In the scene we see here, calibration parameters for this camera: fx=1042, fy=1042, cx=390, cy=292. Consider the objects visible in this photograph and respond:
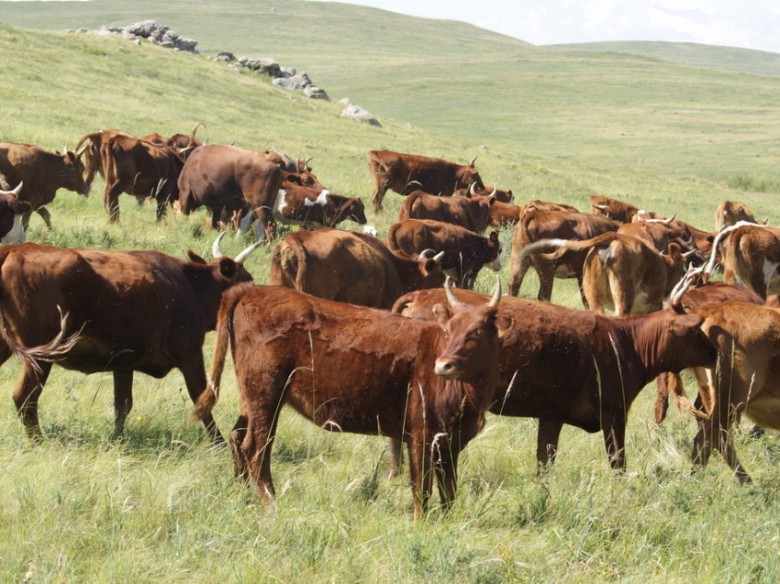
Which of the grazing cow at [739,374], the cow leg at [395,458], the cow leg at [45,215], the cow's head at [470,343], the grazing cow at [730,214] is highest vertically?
the cow's head at [470,343]

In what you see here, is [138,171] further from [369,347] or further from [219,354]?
[369,347]

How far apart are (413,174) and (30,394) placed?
56.9 ft

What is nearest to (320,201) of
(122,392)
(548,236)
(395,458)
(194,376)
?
(548,236)

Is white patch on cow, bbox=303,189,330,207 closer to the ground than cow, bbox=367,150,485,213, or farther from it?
farther from it

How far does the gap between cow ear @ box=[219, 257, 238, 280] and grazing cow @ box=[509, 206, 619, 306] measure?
569 cm

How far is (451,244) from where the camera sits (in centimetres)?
1416

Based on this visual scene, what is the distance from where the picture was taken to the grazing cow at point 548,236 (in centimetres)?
1362

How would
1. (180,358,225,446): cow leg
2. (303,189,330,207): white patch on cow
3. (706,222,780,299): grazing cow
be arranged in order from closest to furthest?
1. (180,358,225,446): cow leg
2. (706,222,780,299): grazing cow
3. (303,189,330,207): white patch on cow

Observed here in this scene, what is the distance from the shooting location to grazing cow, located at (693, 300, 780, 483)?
7551 millimetres

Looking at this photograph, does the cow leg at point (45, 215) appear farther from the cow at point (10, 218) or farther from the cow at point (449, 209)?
the cow at point (449, 209)

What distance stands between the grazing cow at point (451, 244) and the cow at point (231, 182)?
261 centimetres

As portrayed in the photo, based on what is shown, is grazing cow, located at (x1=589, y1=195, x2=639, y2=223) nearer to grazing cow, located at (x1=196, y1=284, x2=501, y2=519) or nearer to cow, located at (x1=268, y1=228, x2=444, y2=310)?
cow, located at (x1=268, y1=228, x2=444, y2=310)

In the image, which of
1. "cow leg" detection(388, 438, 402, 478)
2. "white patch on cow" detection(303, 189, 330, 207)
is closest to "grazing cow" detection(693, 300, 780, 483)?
"cow leg" detection(388, 438, 402, 478)

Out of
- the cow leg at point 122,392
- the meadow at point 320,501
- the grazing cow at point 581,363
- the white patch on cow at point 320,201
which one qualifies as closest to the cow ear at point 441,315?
the meadow at point 320,501
